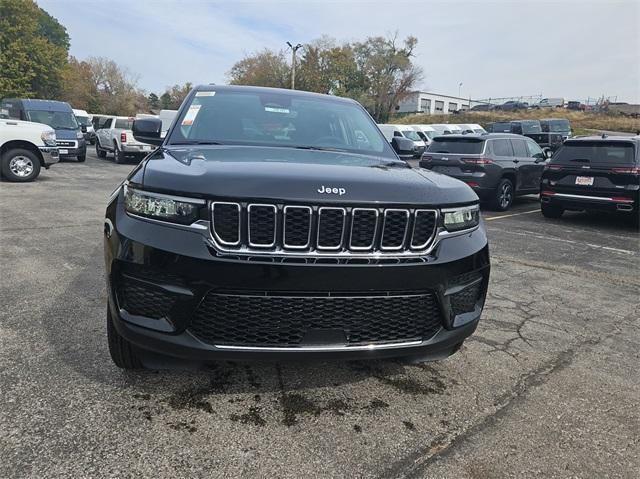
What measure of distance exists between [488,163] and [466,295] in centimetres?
862

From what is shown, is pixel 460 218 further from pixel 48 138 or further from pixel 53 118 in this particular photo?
pixel 53 118

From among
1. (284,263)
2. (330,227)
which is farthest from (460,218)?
(284,263)

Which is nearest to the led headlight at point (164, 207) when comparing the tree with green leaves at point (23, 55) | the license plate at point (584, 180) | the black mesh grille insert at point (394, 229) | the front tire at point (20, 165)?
the black mesh grille insert at point (394, 229)

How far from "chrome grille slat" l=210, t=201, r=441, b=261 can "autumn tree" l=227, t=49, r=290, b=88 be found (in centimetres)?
5659

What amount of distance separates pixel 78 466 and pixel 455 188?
2197mm

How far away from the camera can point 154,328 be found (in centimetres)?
220

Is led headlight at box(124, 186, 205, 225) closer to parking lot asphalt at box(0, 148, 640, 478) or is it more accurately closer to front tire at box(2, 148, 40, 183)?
parking lot asphalt at box(0, 148, 640, 478)

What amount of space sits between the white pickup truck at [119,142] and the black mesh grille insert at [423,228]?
16921 mm

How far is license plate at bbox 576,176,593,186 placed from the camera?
8.88 meters

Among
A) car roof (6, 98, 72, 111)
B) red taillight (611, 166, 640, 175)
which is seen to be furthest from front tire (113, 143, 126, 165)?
A: red taillight (611, 166, 640, 175)

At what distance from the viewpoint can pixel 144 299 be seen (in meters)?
2.21

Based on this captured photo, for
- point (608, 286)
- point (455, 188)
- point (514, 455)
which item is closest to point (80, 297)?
point (455, 188)

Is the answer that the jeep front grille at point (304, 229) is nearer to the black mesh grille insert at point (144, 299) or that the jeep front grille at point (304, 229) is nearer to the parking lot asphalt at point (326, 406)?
the black mesh grille insert at point (144, 299)

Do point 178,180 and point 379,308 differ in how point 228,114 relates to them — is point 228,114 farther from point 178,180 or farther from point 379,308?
point 379,308
